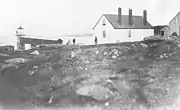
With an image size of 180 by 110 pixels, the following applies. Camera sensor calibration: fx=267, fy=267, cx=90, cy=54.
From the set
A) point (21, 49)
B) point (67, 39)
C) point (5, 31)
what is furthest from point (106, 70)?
point (5, 31)

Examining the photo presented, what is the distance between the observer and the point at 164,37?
360cm

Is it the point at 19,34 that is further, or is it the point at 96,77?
the point at 19,34

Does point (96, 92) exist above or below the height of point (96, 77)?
below

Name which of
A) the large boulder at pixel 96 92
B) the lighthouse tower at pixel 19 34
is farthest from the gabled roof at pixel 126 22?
the lighthouse tower at pixel 19 34

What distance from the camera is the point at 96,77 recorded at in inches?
141

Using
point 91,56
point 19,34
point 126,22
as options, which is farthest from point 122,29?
point 19,34

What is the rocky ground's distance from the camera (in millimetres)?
3453

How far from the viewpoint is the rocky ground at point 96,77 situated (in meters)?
3.45

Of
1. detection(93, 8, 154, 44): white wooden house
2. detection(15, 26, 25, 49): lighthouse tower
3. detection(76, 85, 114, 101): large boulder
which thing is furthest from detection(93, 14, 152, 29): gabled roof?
detection(15, 26, 25, 49): lighthouse tower

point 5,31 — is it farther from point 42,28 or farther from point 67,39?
point 67,39

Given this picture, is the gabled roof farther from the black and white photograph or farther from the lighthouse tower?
the lighthouse tower

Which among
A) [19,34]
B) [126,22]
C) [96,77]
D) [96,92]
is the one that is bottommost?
[96,92]

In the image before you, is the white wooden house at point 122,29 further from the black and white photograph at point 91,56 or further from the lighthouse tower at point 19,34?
the lighthouse tower at point 19,34

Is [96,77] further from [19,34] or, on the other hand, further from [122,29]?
[19,34]
